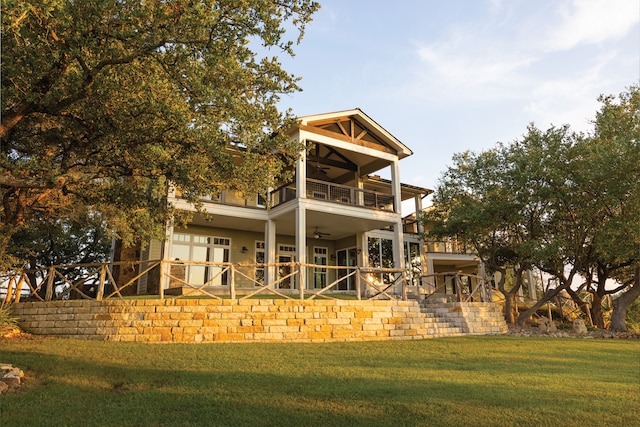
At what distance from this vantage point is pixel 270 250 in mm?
16891

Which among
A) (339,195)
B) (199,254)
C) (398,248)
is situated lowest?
(199,254)

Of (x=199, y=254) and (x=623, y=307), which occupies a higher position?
(x=199, y=254)

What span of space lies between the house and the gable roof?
1.7 inches

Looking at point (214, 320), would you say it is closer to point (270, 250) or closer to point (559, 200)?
point (270, 250)

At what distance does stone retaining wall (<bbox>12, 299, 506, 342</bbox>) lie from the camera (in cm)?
896

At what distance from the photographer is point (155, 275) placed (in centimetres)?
1634

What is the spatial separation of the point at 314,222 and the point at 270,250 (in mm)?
2398

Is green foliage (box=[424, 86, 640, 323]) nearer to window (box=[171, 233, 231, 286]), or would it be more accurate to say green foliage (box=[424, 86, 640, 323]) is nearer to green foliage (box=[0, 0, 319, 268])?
window (box=[171, 233, 231, 286])

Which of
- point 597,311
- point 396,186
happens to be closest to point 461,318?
point 396,186

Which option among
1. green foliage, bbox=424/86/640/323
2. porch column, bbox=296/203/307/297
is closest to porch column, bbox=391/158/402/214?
green foliage, bbox=424/86/640/323

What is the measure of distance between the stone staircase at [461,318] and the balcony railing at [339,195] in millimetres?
5449

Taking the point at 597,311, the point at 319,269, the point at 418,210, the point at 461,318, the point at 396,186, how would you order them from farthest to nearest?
the point at 418,210 → the point at 319,269 → the point at 597,311 → the point at 396,186 → the point at 461,318

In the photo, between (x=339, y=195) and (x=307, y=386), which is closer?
(x=307, y=386)

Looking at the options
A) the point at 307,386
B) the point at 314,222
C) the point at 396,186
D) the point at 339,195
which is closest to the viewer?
the point at 307,386
